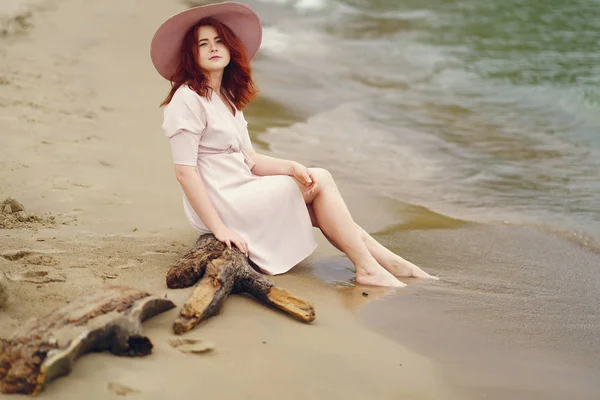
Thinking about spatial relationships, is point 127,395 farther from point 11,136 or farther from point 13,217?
point 11,136

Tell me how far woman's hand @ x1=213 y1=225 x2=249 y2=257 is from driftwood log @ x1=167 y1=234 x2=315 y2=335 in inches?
1.4

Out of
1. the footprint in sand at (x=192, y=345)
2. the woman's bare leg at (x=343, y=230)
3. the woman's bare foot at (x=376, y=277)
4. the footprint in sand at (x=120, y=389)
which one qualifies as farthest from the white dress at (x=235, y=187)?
the footprint in sand at (x=120, y=389)

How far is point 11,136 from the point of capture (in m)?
5.76

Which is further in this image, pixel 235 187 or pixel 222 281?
pixel 235 187

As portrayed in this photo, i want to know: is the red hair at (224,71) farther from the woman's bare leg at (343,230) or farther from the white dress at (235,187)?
the woman's bare leg at (343,230)

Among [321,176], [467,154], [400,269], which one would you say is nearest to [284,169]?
[321,176]

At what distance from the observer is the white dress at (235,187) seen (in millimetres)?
3705

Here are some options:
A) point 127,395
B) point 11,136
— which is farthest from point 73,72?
point 127,395

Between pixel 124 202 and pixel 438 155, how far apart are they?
398 centimetres

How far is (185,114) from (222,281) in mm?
901

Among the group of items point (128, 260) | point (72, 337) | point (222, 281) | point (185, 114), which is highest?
point (185, 114)

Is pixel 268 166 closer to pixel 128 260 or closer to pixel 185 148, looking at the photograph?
pixel 185 148

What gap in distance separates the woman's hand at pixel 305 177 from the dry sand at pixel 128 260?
460 mm

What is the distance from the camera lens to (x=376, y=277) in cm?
394
